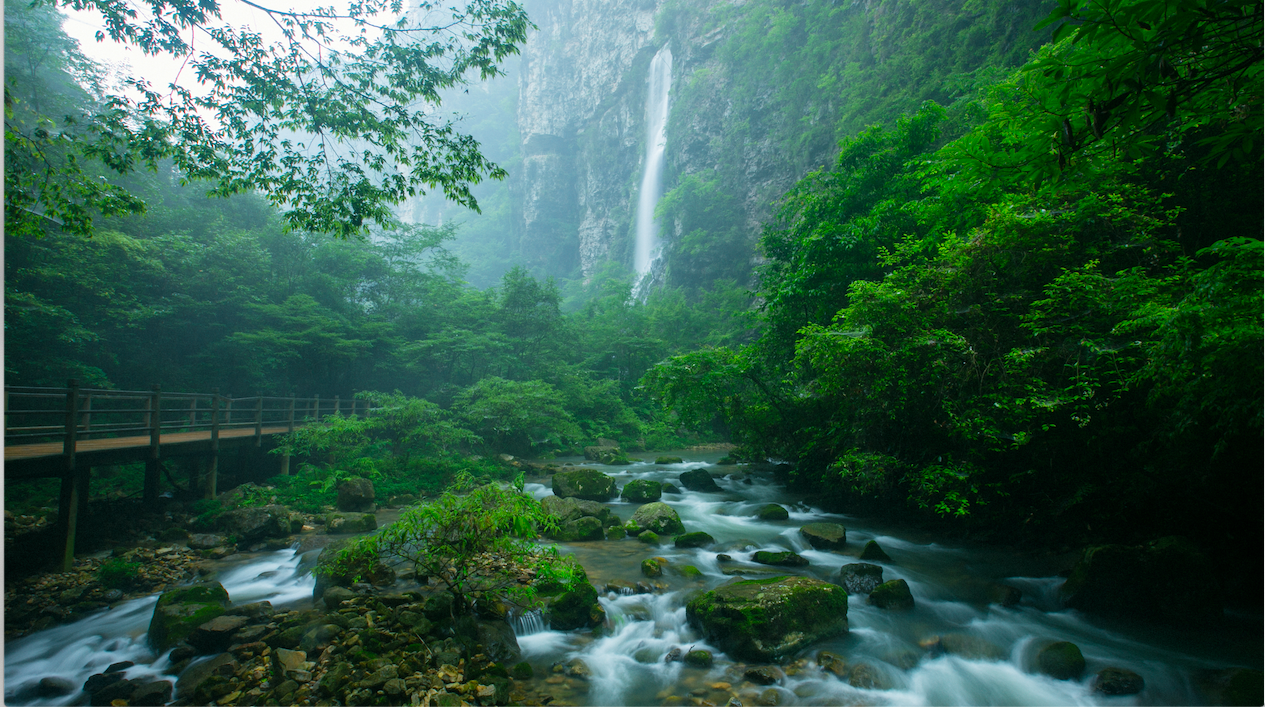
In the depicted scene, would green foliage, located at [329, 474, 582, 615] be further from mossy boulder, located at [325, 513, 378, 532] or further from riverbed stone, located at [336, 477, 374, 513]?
riverbed stone, located at [336, 477, 374, 513]

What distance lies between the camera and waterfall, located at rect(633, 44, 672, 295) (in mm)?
37375

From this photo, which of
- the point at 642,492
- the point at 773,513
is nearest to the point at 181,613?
the point at 642,492

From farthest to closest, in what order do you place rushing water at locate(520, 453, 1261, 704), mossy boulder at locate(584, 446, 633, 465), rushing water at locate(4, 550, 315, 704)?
mossy boulder at locate(584, 446, 633, 465), rushing water at locate(4, 550, 315, 704), rushing water at locate(520, 453, 1261, 704)

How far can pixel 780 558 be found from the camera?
680 cm

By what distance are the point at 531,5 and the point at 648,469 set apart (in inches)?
2215

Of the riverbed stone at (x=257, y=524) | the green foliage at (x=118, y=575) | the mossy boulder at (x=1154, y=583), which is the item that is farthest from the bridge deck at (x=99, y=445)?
the mossy boulder at (x=1154, y=583)

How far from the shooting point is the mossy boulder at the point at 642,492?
1077 centimetres

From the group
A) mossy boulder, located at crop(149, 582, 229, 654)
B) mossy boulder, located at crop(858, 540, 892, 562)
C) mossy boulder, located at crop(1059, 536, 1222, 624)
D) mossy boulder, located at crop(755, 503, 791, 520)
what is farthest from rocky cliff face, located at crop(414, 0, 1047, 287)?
mossy boulder, located at crop(149, 582, 229, 654)

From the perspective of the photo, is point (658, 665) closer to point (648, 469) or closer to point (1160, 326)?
point (1160, 326)

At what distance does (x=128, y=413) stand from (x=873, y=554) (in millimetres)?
18899

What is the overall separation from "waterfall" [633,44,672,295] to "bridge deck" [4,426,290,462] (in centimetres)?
2752

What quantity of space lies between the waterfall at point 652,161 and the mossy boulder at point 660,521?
28099 mm

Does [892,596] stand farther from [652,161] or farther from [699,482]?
[652,161]

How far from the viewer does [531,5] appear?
53.5 metres
